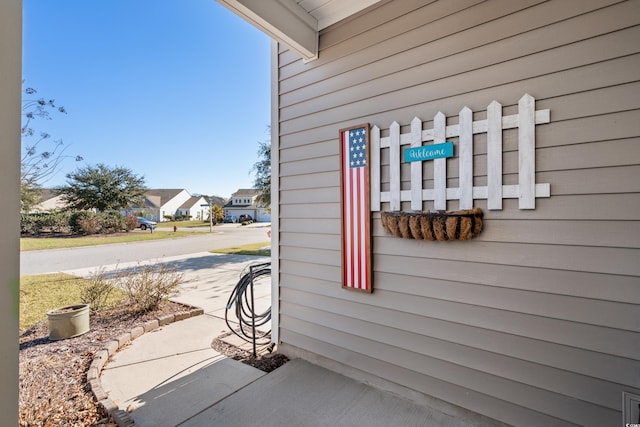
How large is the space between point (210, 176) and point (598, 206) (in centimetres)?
4492

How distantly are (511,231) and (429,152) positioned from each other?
2.37 feet

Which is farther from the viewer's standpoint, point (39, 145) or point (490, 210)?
point (39, 145)

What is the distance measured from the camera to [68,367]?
249cm

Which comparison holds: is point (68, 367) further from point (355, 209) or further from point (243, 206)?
point (243, 206)

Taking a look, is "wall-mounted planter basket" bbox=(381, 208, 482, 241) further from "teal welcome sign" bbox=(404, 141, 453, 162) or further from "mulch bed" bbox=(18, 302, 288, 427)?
"mulch bed" bbox=(18, 302, 288, 427)

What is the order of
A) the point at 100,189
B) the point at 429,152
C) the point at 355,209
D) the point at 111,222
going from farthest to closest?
the point at 100,189 → the point at 111,222 → the point at 355,209 → the point at 429,152

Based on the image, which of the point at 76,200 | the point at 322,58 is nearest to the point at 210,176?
the point at 76,200

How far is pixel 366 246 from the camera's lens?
2.23 metres

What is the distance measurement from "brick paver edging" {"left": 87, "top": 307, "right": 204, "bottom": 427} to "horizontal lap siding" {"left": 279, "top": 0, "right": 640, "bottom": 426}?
1.64 m

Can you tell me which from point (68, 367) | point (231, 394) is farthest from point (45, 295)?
point (231, 394)

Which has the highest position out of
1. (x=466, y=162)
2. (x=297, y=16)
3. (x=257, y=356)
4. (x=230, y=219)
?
(x=297, y=16)

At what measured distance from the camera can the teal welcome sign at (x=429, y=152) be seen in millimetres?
1842

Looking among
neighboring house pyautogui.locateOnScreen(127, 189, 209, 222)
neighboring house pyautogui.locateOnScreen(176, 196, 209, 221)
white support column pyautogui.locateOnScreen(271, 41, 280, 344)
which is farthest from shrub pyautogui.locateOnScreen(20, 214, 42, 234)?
neighboring house pyautogui.locateOnScreen(176, 196, 209, 221)

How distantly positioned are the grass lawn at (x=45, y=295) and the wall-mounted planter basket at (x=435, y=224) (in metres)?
4.53
